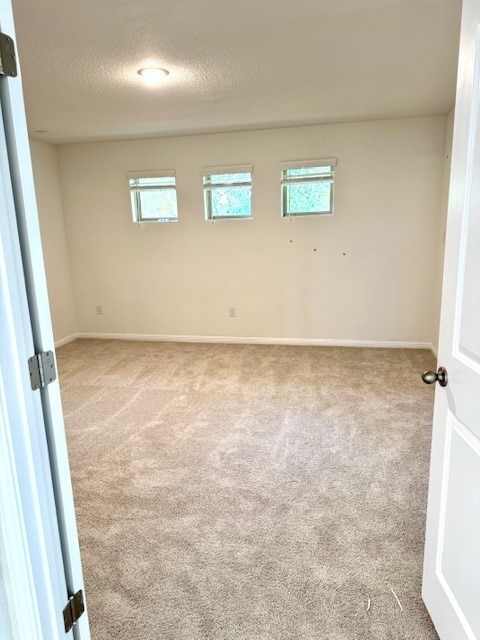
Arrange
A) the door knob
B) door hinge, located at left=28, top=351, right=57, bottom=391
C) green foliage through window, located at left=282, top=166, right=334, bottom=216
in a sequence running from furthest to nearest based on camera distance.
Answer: green foliage through window, located at left=282, top=166, right=334, bottom=216
the door knob
door hinge, located at left=28, top=351, right=57, bottom=391

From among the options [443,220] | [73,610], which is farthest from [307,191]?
[73,610]

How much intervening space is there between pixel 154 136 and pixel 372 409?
3.85 m

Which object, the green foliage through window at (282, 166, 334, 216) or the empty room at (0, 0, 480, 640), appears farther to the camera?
the green foliage through window at (282, 166, 334, 216)

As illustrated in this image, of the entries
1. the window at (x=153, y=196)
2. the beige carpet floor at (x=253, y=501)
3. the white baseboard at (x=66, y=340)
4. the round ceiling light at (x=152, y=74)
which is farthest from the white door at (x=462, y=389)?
the white baseboard at (x=66, y=340)

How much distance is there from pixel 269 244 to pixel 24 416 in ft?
13.4

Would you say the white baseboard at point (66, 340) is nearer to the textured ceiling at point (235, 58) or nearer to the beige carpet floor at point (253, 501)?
the beige carpet floor at point (253, 501)

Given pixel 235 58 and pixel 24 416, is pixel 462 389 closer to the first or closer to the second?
pixel 24 416

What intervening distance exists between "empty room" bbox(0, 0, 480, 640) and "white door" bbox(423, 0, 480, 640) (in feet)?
0.04

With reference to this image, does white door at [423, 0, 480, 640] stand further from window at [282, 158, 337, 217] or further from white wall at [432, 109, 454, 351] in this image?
window at [282, 158, 337, 217]

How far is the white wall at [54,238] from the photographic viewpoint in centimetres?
493

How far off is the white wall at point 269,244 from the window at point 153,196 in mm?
105

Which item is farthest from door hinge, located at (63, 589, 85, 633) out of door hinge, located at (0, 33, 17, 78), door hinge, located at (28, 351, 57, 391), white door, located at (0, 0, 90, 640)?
door hinge, located at (0, 33, 17, 78)

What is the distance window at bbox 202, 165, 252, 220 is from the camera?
480 cm

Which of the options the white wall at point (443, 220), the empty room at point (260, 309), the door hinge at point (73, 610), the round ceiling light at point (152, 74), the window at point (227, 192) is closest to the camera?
the door hinge at point (73, 610)
